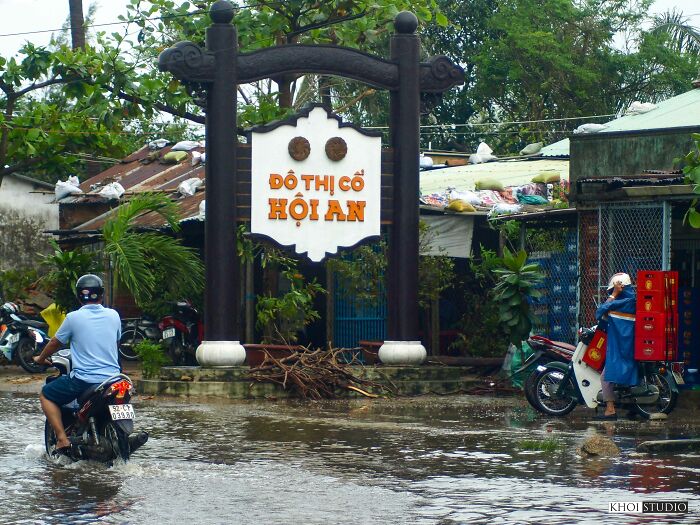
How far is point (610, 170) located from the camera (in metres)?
17.7

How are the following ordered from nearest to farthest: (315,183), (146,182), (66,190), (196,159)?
(315,183), (66,190), (146,182), (196,159)

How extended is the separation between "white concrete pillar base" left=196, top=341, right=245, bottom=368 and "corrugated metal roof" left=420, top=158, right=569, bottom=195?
5.90m

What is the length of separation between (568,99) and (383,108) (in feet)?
18.7

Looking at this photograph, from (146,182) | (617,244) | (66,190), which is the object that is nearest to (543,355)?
(617,244)

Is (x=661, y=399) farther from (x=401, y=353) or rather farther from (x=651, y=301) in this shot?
(x=401, y=353)

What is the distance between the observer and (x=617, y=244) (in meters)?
16.2

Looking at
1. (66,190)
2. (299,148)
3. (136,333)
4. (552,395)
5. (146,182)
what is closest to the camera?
(552,395)

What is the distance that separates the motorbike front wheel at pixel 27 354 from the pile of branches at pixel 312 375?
5.33 m

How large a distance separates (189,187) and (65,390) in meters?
12.3

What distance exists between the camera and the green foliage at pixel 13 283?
2477cm

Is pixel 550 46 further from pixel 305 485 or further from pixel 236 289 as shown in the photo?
A: pixel 305 485

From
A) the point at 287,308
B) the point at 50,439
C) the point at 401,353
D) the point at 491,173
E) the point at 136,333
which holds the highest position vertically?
the point at 491,173

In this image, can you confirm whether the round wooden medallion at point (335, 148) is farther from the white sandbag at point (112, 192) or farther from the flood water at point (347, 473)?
the white sandbag at point (112, 192)

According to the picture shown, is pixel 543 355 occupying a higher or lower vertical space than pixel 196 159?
lower
